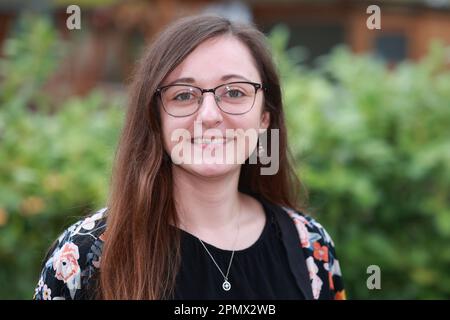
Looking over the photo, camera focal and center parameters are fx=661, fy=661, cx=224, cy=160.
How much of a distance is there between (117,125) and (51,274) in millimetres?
2035

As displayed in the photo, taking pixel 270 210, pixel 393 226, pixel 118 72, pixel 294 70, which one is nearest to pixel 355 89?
pixel 294 70

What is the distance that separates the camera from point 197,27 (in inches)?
71.2

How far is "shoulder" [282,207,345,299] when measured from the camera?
1906 millimetres

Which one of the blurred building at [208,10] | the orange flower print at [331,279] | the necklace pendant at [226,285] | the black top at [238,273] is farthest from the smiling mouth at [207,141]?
the blurred building at [208,10]

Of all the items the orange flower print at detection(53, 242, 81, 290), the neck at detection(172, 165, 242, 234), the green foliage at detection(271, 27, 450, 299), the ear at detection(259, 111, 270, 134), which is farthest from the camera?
the green foliage at detection(271, 27, 450, 299)

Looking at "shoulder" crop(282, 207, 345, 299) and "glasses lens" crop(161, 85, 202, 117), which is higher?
"glasses lens" crop(161, 85, 202, 117)

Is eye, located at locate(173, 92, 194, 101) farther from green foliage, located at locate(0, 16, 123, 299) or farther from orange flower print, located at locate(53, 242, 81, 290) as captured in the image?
green foliage, located at locate(0, 16, 123, 299)

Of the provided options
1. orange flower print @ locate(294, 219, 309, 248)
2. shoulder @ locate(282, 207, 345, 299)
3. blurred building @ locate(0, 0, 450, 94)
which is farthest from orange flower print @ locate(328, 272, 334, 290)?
blurred building @ locate(0, 0, 450, 94)

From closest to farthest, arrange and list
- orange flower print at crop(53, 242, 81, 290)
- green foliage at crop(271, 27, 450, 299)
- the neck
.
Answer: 1. orange flower print at crop(53, 242, 81, 290)
2. the neck
3. green foliage at crop(271, 27, 450, 299)

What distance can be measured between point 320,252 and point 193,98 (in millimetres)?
605

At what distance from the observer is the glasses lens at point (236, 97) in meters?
1.79

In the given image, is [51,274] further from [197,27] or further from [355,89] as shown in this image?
[355,89]

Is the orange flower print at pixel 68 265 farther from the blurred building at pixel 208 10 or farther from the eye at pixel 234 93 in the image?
the blurred building at pixel 208 10

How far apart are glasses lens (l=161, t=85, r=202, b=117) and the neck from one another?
7.2 inches
